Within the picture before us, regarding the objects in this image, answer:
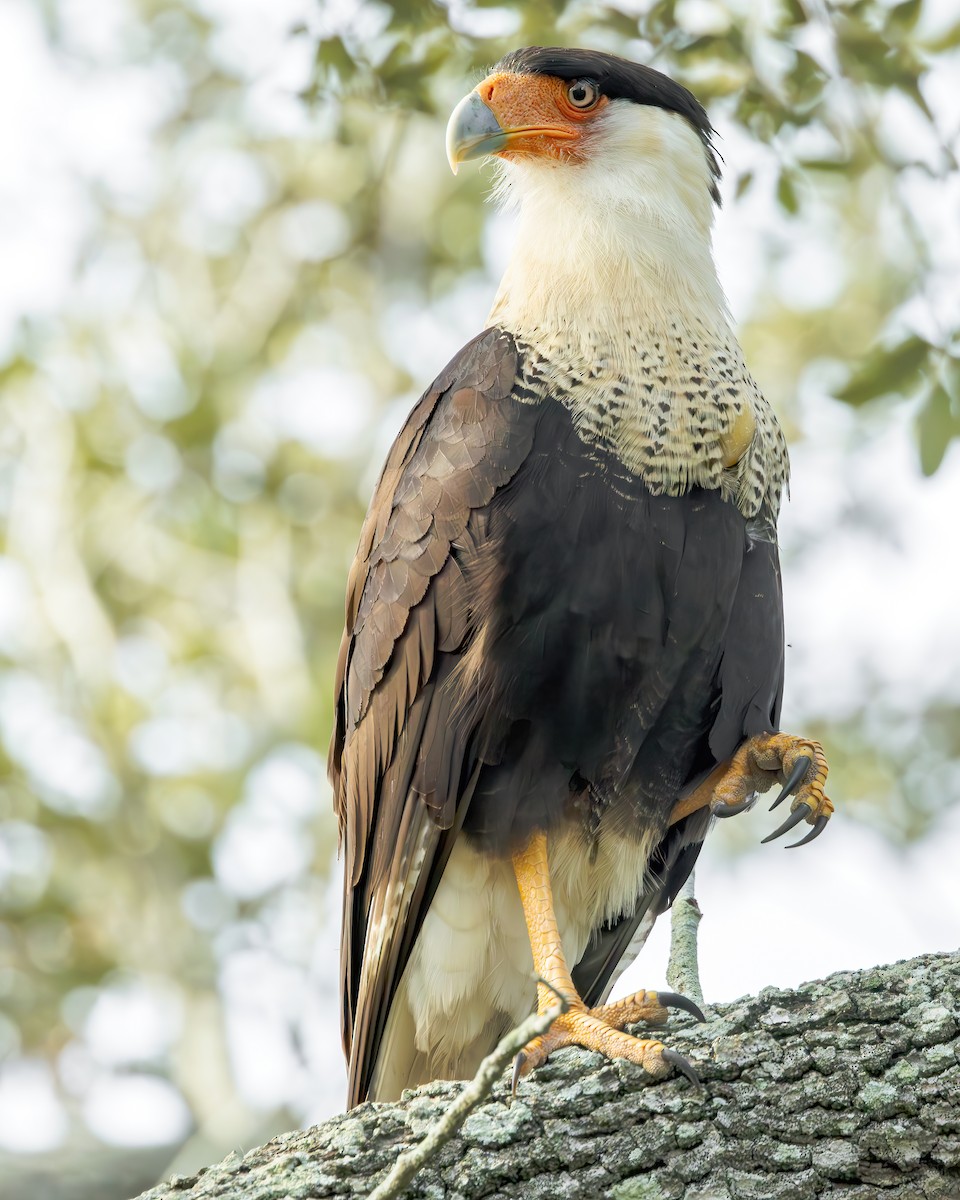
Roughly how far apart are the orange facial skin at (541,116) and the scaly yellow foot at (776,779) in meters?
1.57

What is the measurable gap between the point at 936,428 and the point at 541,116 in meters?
1.27

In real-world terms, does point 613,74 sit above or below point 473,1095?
above

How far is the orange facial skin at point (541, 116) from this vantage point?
357cm

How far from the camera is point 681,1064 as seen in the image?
2.23 m

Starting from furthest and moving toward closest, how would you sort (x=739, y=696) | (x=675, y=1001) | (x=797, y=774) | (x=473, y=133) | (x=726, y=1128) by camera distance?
(x=473, y=133) → (x=739, y=696) → (x=797, y=774) → (x=675, y=1001) → (x=726, y=1128)

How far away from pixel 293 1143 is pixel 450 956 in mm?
1071

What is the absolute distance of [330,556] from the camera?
924cm

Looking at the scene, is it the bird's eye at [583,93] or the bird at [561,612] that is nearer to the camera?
the bird at [561,612]

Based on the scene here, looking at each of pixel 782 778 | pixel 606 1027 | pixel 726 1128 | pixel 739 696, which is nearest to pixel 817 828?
pixel 782 778

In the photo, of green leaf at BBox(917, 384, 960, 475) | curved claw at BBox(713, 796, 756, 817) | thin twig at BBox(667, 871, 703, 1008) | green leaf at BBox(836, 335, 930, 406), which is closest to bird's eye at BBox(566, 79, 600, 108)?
green leaf at BBox(836, 335, 930, 406)

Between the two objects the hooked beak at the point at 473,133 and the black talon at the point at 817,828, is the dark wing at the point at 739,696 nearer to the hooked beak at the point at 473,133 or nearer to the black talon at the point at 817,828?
the black talon at the point at 817,828

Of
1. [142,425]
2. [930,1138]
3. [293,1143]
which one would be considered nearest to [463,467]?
[293,1143]

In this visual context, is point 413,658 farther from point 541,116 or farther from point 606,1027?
point 541,116

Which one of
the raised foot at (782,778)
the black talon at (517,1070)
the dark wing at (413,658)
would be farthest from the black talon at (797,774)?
the black talon at (517,1070)
